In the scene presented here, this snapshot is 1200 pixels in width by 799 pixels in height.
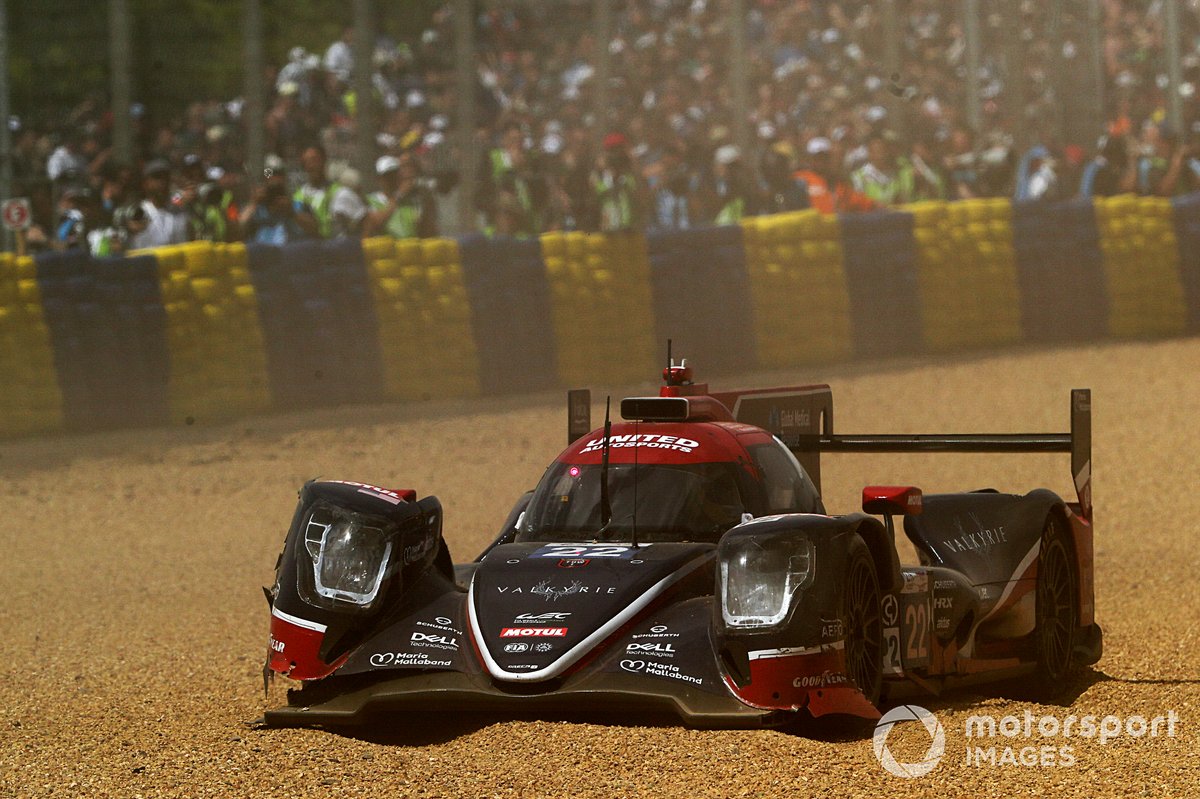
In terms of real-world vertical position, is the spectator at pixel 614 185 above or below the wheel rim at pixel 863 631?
above

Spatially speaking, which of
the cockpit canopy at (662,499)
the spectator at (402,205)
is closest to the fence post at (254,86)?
the spectator at (402,205)

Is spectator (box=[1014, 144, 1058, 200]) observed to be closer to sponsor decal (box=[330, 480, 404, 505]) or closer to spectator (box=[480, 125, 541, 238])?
spectator (box=[480, 125, 541, 238])

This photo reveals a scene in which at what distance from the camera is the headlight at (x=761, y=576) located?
5555 mm

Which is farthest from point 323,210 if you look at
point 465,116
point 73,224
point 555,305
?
point 555,305

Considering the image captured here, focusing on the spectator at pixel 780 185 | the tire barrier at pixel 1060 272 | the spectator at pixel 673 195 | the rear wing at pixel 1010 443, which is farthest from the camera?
the spectator at pixel 780 185

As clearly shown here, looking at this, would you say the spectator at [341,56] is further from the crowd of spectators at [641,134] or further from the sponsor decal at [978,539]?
the sponsor decal at [978,539]

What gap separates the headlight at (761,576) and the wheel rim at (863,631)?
0.21 metres

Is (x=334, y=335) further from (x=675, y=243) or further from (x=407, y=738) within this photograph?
(x=407, y=738)

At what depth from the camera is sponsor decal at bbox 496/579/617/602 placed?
231 inches

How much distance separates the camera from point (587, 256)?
16.2m

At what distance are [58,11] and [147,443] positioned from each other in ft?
17.8

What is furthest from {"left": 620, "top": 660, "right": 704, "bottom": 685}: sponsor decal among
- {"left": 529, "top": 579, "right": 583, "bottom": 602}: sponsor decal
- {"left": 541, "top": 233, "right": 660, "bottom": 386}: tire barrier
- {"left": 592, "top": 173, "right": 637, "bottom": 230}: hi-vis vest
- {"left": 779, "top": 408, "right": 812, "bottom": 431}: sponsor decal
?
{"left": 592, "top": 173, "right": 637, "bottom": 230}: hi-vis vest

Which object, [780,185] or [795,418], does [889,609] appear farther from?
[780,185]

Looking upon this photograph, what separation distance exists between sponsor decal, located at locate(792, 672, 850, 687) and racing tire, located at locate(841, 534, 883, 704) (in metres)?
0.10
